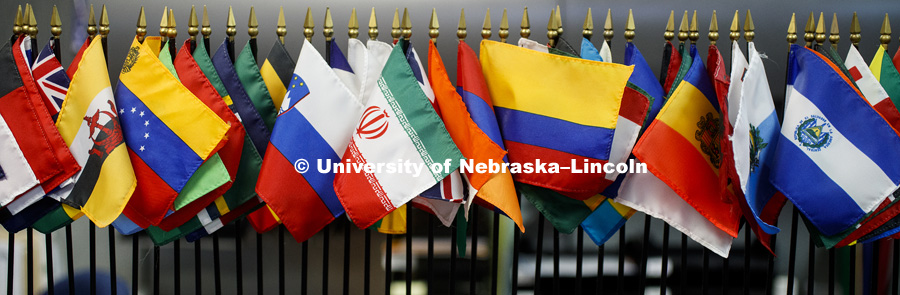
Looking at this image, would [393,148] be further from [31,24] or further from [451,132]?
[31,24]

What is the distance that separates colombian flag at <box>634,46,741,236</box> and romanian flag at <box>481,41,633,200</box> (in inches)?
4.2

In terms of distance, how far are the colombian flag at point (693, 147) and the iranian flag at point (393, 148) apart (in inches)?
18.4

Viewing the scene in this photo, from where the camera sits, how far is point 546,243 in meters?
2.14

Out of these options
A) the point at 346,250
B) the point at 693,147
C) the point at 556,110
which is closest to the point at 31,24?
the point at 346,250

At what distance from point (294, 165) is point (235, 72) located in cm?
28

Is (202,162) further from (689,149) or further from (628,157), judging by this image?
(689,149)

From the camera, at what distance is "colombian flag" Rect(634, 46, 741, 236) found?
1468 mm

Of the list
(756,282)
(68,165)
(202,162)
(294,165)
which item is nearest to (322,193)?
(294,165)

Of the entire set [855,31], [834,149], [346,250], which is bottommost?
[346,250]

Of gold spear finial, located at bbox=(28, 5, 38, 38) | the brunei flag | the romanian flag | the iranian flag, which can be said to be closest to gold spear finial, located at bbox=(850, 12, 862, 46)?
the romanian flag

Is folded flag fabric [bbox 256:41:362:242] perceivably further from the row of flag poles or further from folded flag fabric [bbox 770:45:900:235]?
folded flag fabric [bbox 770:45:900:235]

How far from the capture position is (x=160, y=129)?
4.96 feet

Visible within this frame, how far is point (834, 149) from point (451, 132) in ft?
2.95

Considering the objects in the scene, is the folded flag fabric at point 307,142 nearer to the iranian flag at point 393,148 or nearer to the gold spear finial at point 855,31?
the iranian flag at point 393,148
